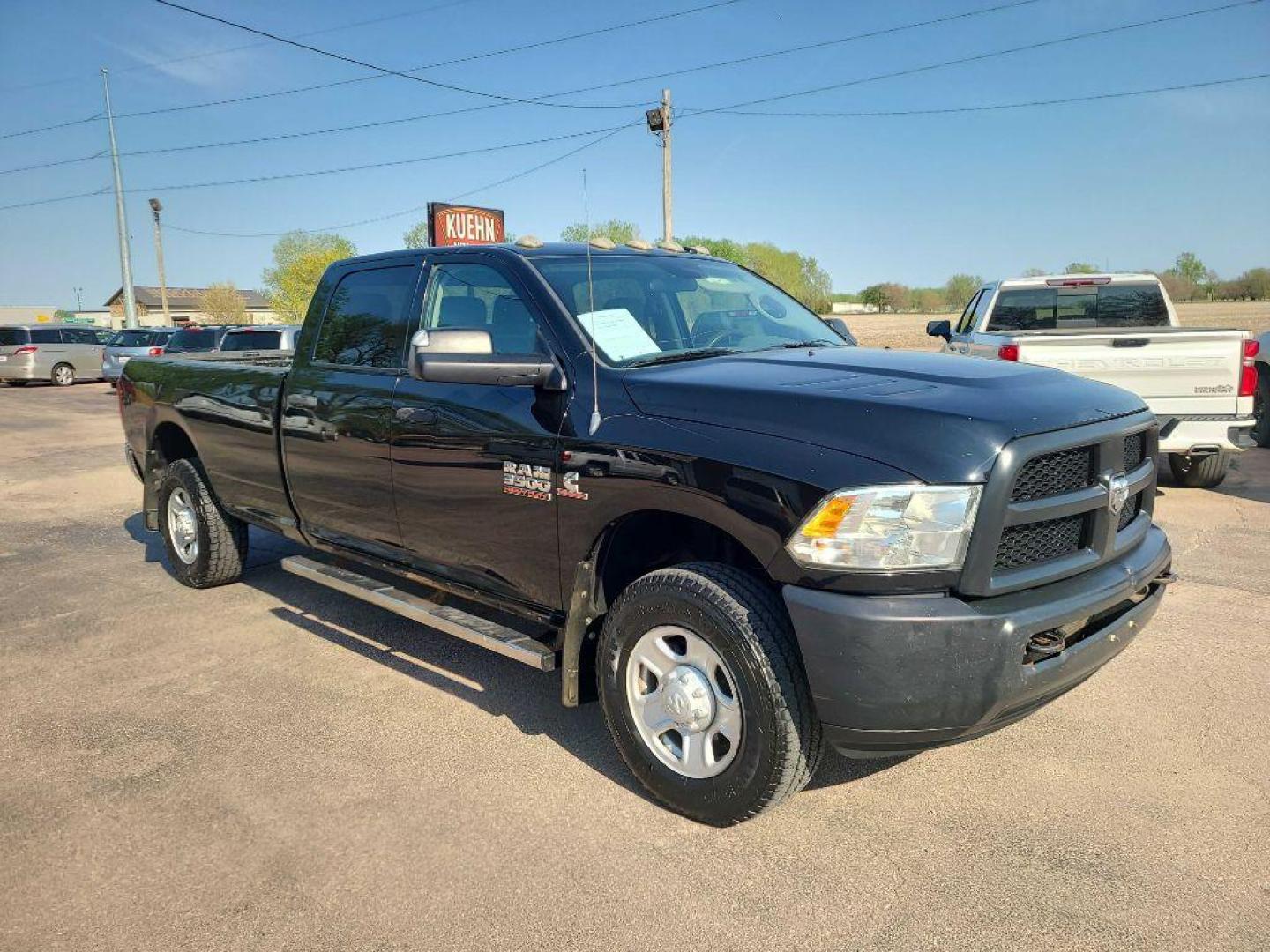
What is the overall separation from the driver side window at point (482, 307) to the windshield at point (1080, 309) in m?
7.03

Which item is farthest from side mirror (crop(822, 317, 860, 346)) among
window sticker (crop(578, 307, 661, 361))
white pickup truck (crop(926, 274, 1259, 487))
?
white pickup truck (crop(926, 274, 1259, 487))

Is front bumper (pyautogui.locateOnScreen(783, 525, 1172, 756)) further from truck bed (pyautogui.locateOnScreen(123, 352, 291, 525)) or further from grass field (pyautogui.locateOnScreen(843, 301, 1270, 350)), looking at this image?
grass field (pyautogui.locateOnScreen(843, 301, 1270, 350))

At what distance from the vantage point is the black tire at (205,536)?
226 inches

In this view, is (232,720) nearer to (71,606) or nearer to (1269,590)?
(71,606)

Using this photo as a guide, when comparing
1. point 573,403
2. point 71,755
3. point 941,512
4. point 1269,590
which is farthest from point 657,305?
point 1269,590

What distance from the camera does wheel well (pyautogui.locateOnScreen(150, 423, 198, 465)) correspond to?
20.3 ft

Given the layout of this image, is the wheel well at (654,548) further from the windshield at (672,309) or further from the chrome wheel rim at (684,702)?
the windshield at (672,309)

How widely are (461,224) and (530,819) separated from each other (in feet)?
66.2

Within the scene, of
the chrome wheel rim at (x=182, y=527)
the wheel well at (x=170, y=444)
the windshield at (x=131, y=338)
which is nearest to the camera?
the chrome wheel rim at (x=182, y=527)

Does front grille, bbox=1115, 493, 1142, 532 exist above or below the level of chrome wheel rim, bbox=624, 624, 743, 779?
above

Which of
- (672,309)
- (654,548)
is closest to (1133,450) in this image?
(654,548)

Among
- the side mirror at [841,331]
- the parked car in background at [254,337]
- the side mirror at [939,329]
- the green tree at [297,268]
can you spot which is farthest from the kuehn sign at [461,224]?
the green tree at [297,268]

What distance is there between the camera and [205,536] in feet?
18.9

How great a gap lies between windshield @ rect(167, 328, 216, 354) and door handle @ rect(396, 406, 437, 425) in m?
17.7
